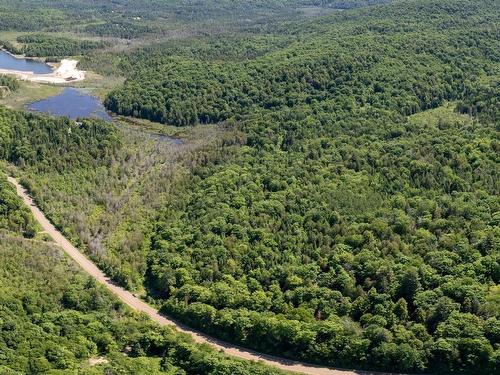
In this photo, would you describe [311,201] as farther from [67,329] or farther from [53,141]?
[53,141]

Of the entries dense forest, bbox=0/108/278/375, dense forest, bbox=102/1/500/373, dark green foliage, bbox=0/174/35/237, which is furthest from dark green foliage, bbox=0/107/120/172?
dense forest, bbox=0/108/278/375

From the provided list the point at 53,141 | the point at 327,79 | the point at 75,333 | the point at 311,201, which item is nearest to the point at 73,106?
the point at 53,141

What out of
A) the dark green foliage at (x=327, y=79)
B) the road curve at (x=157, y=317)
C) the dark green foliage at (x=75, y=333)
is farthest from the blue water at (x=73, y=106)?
the dark green foliage at (x=75, y=333)

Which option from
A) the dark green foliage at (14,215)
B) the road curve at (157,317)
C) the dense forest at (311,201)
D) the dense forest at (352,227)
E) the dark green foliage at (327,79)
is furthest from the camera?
the dark green foliage at (327,79)

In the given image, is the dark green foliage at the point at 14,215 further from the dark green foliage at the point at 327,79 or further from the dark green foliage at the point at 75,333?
the dark green foliage at the point at 327,79

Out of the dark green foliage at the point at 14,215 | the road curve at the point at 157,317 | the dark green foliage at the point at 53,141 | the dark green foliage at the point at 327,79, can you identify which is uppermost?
the dark green foliage at the point at 327,79

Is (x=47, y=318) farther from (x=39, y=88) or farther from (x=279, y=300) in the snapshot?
(x=39, y=88)

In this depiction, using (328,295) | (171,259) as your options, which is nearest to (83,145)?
(171,259)
